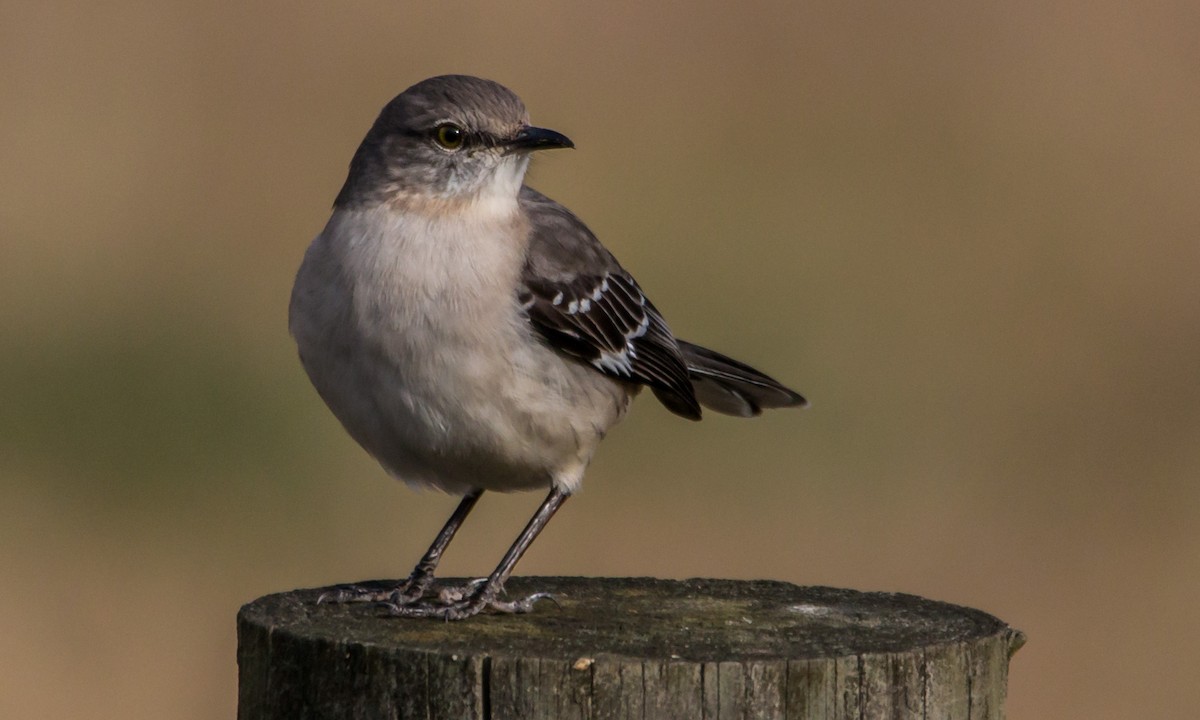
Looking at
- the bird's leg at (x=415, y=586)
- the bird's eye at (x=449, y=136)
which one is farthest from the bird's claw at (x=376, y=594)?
the bird's eye at (x=449, y=136)

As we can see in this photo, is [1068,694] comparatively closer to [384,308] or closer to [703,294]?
[703,294]

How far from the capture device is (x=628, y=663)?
4.00m

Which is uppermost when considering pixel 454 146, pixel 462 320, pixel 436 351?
pixel 454 146

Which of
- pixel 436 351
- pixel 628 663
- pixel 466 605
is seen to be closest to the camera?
pixel 628 663

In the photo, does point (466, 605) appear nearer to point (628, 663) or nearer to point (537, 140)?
point (628, 663)

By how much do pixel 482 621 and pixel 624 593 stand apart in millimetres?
621

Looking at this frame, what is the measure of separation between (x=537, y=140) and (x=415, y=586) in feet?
5.15

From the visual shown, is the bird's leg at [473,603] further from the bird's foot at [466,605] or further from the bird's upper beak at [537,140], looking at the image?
the bird's upper beak at [537,140]

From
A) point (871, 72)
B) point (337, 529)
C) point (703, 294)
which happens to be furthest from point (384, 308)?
point (871, 72)

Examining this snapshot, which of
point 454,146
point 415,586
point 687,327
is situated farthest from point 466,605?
point 687,327

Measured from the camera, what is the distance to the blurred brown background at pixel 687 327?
29.2ft

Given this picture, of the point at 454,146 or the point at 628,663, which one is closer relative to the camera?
the point at 628,663

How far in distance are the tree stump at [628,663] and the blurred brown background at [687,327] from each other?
11.7 ft

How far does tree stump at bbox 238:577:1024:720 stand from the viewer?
3990mm
